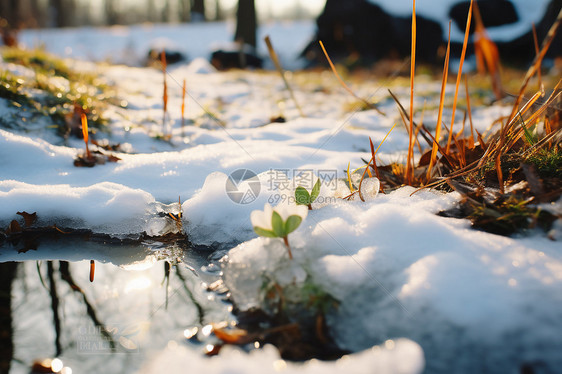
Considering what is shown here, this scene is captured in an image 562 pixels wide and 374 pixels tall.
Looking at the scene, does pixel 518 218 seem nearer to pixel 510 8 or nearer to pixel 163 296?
pixel 163 296

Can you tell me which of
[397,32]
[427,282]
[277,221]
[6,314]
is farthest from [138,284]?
[397,32]

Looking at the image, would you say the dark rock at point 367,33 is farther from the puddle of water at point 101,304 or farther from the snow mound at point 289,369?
the snow mound at point 289,369

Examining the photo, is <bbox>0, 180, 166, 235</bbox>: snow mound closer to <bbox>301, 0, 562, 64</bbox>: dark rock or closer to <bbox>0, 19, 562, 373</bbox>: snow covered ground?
<bbox>0, 19, 562, 373</bbox>: snow covered ground

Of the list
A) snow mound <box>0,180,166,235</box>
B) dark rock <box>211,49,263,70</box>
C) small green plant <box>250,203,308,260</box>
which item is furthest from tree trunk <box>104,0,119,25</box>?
small green plant <box>250,203,308,260</box>

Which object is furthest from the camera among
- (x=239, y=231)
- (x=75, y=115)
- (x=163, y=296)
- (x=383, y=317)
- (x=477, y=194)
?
(x=75, y=115)

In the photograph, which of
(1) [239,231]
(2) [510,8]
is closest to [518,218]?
(1) [239,231]

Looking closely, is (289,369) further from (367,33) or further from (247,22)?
(247,22)

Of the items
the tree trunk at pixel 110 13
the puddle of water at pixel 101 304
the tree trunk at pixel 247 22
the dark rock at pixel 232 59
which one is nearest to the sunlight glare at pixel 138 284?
the puddle of water at pixel 101 304
